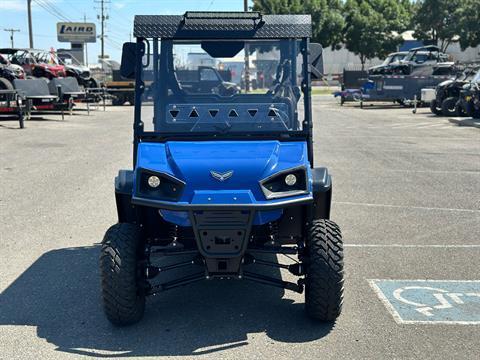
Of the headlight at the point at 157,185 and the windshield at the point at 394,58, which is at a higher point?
the windshield at the point at 394,58

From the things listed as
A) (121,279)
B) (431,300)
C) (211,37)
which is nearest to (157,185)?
(121,279)

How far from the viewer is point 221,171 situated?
4.22 metres

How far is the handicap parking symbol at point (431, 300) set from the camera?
4539 millimetres

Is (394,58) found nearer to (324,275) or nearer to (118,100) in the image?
(118,100)

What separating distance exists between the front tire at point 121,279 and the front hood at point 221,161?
1.70ft

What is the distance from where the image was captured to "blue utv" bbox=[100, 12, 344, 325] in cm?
416

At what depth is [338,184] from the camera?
9.91 metres

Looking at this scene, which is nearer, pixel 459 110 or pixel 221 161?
pixel 221 161

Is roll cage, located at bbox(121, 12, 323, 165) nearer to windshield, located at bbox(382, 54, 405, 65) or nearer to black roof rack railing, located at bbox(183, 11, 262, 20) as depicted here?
black roof rack railing, located at bbox(183, 11, 262, 20)

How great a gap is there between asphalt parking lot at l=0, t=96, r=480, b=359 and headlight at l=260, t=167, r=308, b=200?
93cm

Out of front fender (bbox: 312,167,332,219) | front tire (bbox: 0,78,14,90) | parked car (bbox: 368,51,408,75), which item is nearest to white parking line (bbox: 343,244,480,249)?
front fender (bbox: 312,167,332,219)

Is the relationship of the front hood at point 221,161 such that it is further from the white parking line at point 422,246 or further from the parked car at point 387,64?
the parked car at point 387,64

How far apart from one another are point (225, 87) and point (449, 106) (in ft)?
67.2

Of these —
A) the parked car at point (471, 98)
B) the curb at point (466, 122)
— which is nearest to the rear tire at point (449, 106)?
the parked car at point (471, 98)
